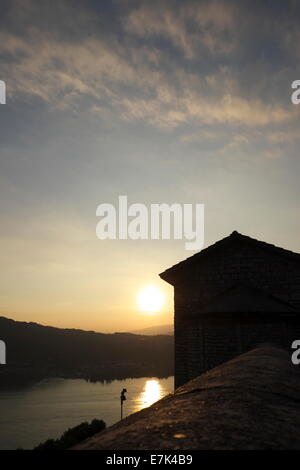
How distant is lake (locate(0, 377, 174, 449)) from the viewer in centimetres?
6134

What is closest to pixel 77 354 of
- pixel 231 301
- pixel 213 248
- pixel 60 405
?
pixel 60 405

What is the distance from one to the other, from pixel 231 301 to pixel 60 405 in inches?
3474

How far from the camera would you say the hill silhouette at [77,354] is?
142513mm

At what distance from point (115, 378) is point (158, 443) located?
148562 mm

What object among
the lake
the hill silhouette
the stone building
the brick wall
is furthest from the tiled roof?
the hill silhouette

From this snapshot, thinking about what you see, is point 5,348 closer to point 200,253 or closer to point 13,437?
point 13,437

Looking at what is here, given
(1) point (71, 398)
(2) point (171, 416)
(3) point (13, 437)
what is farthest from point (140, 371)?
(2) point (171, 416)

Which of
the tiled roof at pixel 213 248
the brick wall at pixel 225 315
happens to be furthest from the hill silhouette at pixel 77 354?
the tiled roof at pixel 213 248

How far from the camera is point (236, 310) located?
1290 centimetres

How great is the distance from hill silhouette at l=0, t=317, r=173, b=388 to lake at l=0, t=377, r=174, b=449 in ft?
40.1

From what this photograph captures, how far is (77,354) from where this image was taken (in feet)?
530

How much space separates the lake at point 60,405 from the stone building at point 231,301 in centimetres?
5008

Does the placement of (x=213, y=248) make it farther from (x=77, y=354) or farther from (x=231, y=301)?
(x=77, y=354)

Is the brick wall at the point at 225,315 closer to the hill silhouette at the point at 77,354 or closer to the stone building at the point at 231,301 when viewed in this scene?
the stone building at the point at 231,301
